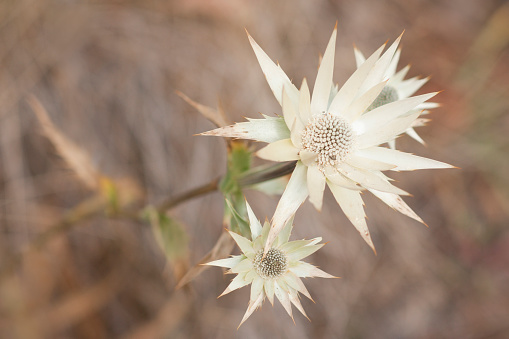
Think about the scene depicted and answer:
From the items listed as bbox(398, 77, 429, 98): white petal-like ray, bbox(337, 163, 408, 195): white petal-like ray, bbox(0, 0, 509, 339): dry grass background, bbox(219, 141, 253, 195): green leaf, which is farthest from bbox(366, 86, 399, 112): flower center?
bbox(0, 0, 509, 339): dry grass background

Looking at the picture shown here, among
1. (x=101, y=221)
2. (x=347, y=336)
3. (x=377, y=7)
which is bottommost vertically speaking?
(x=347, y=336)

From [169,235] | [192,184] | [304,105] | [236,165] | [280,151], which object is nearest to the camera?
[280,151]

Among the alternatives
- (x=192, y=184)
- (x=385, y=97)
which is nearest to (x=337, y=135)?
(x=385, y=97)

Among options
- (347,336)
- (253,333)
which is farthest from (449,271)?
(253,333)

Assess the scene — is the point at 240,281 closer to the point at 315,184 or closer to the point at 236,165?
the point at 315,184

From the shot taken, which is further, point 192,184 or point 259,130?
point 192,184

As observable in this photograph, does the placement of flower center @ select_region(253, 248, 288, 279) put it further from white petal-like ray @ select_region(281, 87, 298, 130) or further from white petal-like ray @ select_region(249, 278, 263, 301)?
white petal-like ray @ select_region(281, 87, 298, 130)

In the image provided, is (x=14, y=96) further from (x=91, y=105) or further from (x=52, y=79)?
(x=91, y=105)
